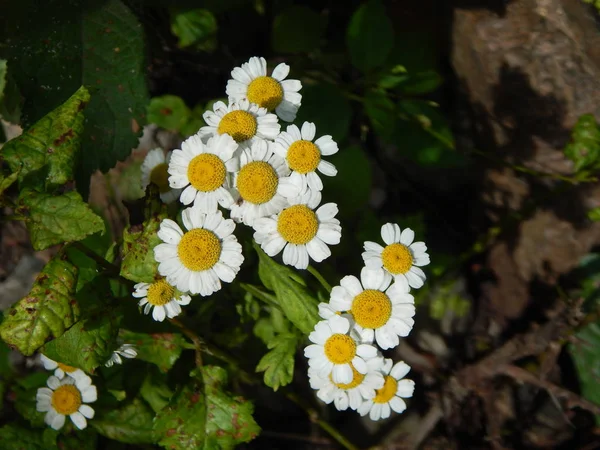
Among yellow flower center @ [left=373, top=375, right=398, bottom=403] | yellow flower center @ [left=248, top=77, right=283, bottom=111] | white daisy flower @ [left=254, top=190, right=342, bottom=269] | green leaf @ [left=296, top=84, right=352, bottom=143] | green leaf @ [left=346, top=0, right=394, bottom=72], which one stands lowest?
yellow flower center @ [left=373, top=375, right=398, bottom=403]

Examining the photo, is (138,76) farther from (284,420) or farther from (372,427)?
(372,427)

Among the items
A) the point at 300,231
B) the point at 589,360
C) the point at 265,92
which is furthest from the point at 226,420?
the point at 589,360

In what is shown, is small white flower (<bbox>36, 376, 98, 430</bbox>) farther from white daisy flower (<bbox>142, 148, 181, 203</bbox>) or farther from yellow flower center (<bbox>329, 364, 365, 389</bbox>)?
yellow flower center (<bbox>329, 364, 365, 389</bbox>)

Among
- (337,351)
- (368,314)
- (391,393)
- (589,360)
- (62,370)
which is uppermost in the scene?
(368,314)

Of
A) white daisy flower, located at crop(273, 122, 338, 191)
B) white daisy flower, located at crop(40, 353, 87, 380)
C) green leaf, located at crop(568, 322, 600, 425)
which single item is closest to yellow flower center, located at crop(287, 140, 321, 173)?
white daisy flower, located at crop(273, 122, 338, 191)

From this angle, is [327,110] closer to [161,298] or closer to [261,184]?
[261,184]

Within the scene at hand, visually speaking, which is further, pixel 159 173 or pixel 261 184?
pixel 159 173

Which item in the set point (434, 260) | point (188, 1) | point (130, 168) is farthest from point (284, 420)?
point (188, 1)

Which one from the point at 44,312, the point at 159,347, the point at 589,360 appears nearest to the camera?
the point at 44,312
